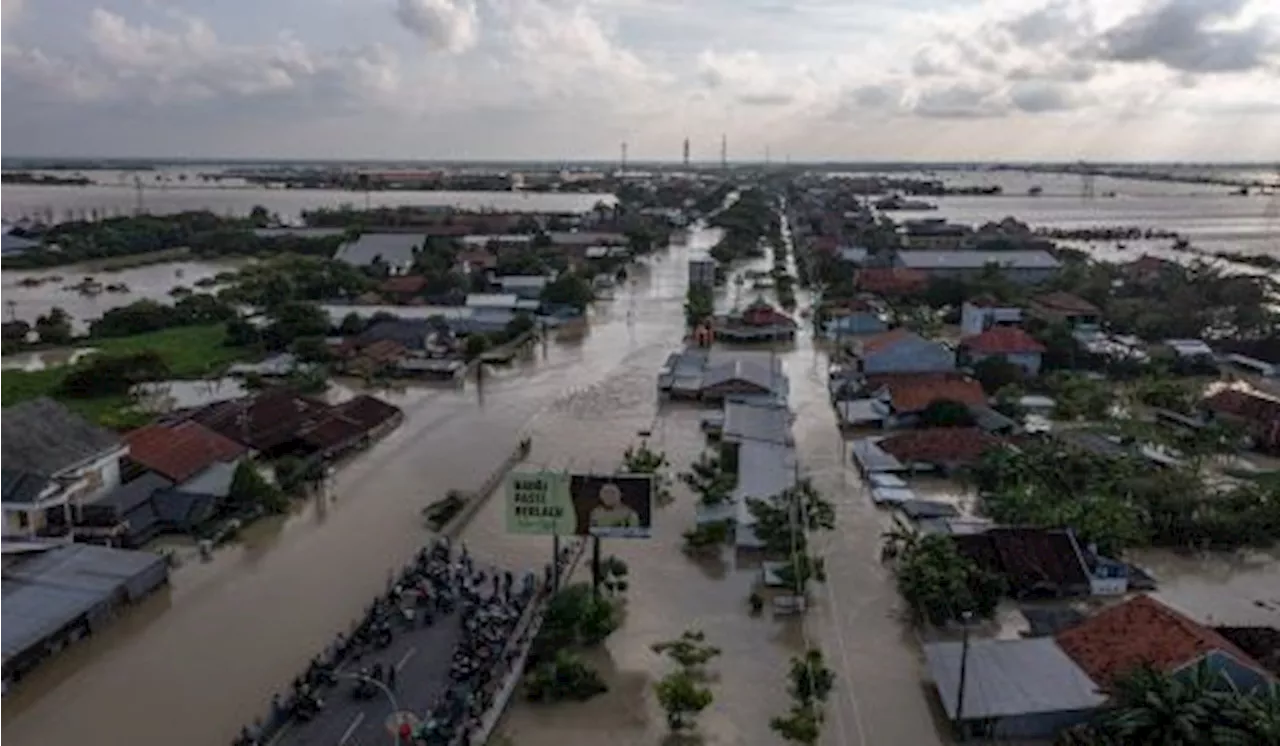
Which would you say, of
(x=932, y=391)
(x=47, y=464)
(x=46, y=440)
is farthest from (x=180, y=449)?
(x=932, y=391)

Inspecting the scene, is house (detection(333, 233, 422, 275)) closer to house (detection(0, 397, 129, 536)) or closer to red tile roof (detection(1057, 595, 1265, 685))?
house (detection(0, 397, 129, 536))

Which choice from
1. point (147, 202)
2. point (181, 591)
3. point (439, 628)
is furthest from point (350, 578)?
point (147, 202)

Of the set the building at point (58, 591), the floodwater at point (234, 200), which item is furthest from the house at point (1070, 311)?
the floodwater at point (234, 200)

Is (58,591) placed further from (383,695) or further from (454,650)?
(454,650)

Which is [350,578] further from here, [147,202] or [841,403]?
[147,202]

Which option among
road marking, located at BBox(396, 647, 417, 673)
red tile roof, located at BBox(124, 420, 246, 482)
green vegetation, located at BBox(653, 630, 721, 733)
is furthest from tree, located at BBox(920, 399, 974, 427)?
red tile roof, located at BBox(124, 420, 246, 482)
